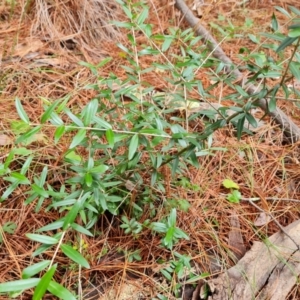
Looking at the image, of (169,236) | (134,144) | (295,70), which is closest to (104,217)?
(169,236)

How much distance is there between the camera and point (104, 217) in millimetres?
1533

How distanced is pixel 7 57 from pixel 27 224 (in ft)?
3.62

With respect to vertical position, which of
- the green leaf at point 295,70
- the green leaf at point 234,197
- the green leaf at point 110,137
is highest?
the green leaf at point 295,70

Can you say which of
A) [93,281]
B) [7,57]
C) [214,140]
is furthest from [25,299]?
[7,57]

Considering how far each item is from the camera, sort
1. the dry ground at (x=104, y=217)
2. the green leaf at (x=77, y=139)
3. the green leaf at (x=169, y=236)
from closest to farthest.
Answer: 1. the green leaf at (x=77, y=139)
2. the green leaf at (x=169, y=236)
3. the dry ground at (x=104, y=217)

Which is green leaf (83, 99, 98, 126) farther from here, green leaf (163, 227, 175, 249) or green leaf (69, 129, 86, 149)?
green leaf (163, 227, 175, 249)

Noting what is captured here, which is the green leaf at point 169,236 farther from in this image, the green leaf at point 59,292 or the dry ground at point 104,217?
the green leaf at point 59,292

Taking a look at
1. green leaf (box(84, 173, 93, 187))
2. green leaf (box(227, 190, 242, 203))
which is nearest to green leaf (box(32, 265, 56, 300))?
green leaf (box(84, 173, 93, 187))

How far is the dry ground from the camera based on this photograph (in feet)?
4.67

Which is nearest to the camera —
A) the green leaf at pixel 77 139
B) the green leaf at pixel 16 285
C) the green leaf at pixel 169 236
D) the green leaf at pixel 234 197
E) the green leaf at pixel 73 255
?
the green leaf at pixel 16 285

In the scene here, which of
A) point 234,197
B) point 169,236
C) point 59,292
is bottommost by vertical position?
point 234,197

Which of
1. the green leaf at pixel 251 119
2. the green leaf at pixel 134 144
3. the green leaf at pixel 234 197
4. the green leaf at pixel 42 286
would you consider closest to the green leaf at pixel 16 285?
the green leaf at pixel 42 286

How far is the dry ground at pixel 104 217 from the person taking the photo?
1424mm

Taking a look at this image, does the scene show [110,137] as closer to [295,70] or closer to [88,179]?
[88,179]
